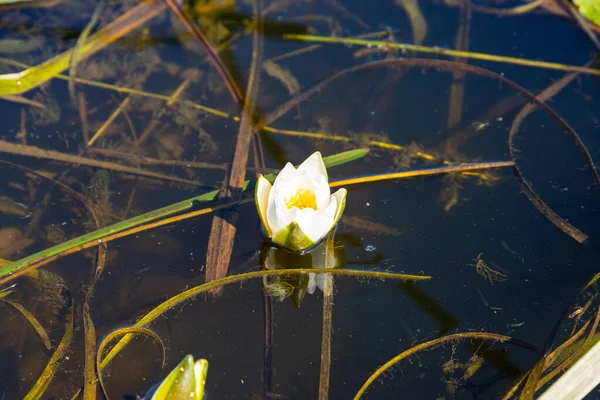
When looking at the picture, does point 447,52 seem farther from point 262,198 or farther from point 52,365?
point 52,365

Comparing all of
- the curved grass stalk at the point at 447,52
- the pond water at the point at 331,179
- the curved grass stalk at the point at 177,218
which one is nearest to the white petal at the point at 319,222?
the pond water at the point at 331,179

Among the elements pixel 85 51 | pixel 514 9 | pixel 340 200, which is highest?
pixel 85 51

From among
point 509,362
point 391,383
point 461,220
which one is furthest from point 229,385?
point 461,220

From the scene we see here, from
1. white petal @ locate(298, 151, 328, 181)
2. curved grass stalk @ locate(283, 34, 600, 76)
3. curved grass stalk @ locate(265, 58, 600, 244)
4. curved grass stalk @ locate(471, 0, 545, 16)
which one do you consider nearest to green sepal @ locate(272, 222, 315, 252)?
white petal @ locate(298, 151, 328, 181)

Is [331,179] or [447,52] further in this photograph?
[447,52]

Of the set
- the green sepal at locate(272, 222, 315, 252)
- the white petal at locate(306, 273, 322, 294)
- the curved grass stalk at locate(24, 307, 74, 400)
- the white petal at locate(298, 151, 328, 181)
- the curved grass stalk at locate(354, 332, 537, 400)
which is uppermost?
the white petal at locate(298, 151, 328, 181)

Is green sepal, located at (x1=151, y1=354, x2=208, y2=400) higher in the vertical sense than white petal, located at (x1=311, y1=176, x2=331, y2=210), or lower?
lower

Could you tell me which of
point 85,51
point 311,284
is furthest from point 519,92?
point 85,51

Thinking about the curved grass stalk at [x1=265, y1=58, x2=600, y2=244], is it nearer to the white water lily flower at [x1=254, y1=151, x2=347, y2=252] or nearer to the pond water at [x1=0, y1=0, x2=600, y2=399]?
the pond water at [x1=0, y1=0, x2=600, y2=399]
